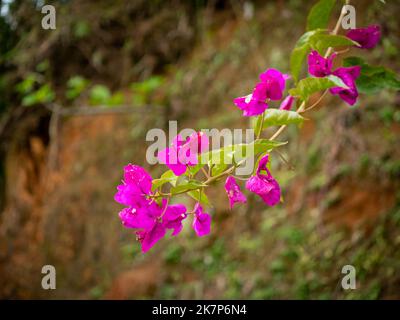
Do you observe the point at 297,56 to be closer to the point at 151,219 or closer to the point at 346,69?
the point at 346,69

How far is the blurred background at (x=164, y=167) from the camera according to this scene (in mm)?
1754

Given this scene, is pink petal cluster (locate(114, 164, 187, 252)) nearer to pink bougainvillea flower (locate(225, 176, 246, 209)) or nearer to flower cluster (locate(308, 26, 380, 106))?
pink bougainvillea flower (locate(225, 176, 246, 209))

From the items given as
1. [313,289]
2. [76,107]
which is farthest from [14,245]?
[313,289]

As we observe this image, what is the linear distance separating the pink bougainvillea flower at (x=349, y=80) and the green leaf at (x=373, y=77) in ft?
0.15

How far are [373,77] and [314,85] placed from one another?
0.62 ft

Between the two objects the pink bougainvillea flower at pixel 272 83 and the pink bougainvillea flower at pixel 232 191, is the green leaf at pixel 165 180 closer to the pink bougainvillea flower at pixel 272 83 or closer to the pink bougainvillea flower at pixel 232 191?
the pink bougainvillea flower at pixel 232 191

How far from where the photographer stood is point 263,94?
2.27 ft

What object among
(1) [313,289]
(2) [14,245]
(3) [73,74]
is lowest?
(1) [313,289]

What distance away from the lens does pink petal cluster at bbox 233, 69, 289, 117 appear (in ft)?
2.25

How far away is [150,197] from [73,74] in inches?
126

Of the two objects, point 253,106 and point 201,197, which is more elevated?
point 253,106

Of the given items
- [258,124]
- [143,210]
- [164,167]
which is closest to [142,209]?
[143,210]

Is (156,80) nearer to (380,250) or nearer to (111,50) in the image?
(111,50)

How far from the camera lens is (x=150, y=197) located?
2.11 feet
